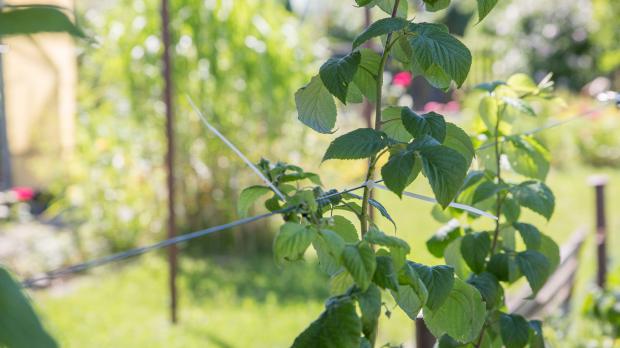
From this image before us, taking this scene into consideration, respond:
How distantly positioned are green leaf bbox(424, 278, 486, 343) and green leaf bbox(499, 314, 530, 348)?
176mm

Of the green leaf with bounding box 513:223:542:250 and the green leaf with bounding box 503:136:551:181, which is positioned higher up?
the green leaf with bounding box 503:136:551:181

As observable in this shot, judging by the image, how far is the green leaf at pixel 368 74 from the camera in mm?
950

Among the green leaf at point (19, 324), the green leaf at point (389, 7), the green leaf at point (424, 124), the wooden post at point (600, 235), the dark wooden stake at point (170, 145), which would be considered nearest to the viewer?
the green leaf at point (19, 324)

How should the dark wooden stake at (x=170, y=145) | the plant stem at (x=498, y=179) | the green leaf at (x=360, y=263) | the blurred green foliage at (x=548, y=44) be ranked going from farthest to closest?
the blurred green foliage at (x=548, y=44) < the dark wooden stake at (x=170, y=145) < the plant stem at (x=498, y=179) < the green leaf at (x=360, y=263)

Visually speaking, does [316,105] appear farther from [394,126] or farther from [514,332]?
[514,332]

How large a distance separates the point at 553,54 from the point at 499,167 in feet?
47.7

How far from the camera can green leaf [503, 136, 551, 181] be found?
126cm

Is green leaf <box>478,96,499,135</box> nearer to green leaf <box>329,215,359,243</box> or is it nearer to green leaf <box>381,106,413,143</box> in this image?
green leaf <box>381,106,413,143</box>

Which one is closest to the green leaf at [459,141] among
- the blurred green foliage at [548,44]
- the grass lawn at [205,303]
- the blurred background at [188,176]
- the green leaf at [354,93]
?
the green leaf at [354,93]

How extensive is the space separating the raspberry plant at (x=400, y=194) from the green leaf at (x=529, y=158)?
0.7 inches

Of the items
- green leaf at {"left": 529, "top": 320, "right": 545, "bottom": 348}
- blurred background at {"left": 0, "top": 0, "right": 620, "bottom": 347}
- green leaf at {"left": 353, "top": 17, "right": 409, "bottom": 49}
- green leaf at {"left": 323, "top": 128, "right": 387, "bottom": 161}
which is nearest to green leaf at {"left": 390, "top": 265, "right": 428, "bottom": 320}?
green leaf at {"left": 323, "top": 128, "right": 387, "bottom": 161}

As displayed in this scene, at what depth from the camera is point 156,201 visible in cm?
478

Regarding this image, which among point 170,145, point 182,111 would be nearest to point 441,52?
point 170,145

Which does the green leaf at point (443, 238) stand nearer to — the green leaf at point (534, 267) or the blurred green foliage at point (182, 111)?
the green leaf at point (534, 267)
